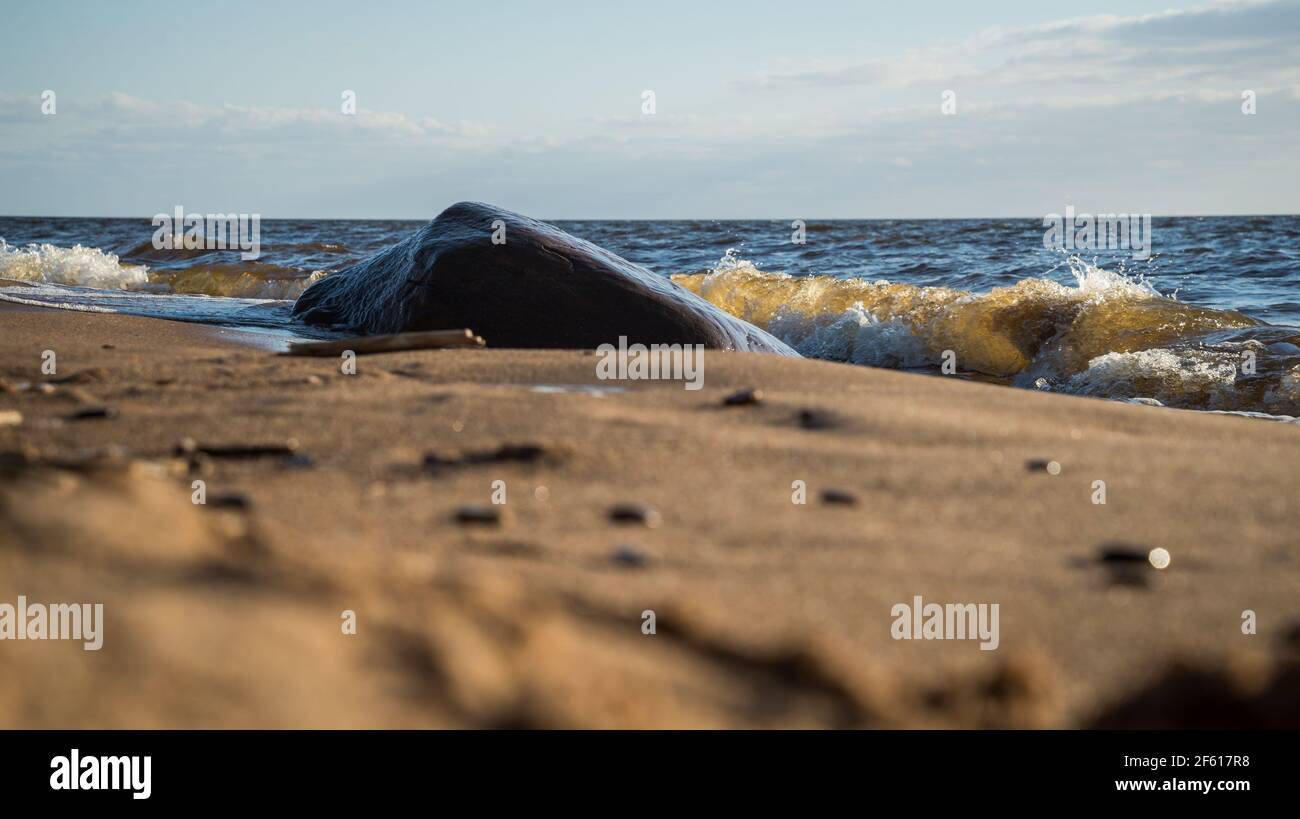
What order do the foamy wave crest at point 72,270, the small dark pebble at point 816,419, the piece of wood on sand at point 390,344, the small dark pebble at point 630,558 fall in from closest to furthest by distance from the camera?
the small dark pebble at point 630,558 → the small dark pebble at point 816,419 → the piece of wood on sand at point 390,344 → the foamy wave crest at point 72,270

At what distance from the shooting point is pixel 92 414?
247cm

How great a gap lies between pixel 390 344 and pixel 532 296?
134cm

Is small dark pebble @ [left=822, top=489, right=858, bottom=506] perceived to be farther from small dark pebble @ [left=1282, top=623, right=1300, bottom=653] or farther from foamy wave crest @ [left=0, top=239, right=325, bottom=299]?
foamy wave crest @ [left=0, top=239, right=325, bottom=299]

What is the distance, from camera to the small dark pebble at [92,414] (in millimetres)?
2449

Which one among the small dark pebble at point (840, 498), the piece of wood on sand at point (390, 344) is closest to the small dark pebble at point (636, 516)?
the small dark pebble at point (840, 498)

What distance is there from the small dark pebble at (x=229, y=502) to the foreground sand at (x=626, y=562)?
2 cm

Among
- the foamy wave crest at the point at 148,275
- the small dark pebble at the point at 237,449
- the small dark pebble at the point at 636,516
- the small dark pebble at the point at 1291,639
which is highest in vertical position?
the foamy wave crest at the point at 148,275

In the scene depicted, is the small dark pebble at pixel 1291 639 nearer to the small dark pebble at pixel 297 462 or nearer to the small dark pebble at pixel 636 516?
the small dark pebble at pixel 636 516

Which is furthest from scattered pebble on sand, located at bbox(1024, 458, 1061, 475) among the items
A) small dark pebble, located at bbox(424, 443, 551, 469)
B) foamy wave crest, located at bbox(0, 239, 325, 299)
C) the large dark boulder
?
foamy wave crest, located at bbox(0, 239, 325, 299)

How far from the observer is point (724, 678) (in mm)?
1373

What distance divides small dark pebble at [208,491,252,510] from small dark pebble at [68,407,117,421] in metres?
0.77

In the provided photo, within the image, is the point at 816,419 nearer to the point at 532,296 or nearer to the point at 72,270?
the point at 532,296

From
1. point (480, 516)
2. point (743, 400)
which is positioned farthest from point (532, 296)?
point (480, 516)
